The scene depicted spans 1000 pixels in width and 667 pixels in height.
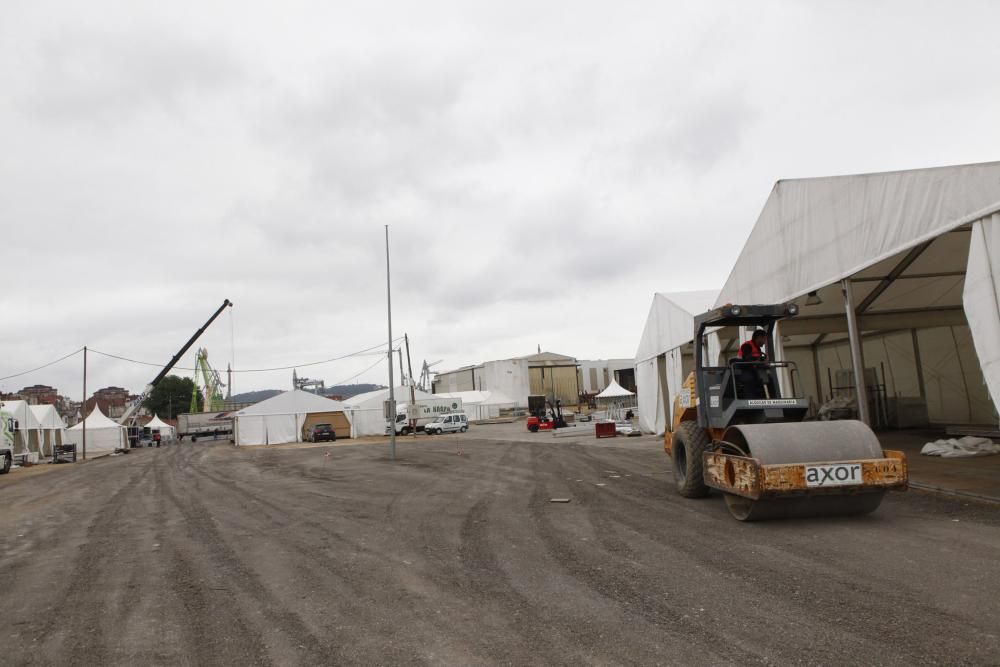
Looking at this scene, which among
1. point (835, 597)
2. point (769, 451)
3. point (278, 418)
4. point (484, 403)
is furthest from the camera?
point (484, 403)

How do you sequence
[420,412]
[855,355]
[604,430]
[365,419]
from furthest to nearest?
[365,419]
[420,412]
[604,430]
[855,355]

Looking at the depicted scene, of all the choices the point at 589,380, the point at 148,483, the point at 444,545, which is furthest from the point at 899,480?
the point at 589,380

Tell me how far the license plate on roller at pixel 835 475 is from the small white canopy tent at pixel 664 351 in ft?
41.4

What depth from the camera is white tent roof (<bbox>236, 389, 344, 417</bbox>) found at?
4634 centimetres

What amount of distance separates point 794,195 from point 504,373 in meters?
68.3

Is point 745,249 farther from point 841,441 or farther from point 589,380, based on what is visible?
point 589,380

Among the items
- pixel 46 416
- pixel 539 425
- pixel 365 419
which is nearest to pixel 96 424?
pixel 46 416

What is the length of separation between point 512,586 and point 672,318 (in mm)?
18837

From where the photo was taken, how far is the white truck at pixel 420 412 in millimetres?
47566

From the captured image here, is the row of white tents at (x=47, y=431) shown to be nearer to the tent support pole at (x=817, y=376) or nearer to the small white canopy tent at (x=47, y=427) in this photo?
the small white canopy tent at (x=47, y=427)

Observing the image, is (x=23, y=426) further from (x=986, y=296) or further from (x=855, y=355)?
(x=986, y=296)

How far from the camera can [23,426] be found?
127 ft

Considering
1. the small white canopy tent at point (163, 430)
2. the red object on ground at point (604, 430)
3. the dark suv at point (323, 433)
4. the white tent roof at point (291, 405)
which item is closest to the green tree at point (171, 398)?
the small white canopy tent at point (163, 430)

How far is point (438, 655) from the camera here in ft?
14.3
